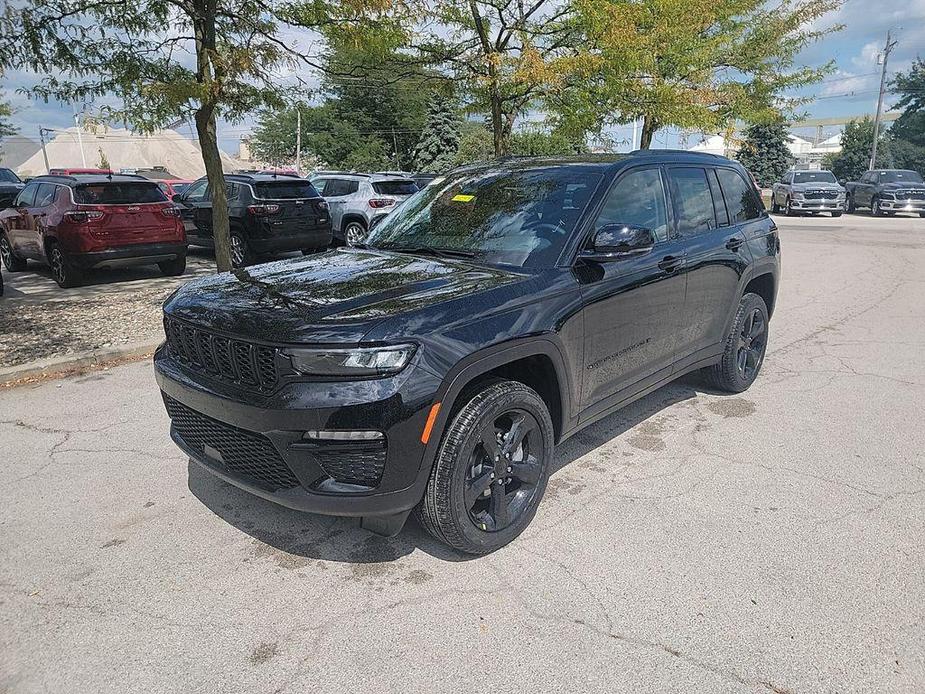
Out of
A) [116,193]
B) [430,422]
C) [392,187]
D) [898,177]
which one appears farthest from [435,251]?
[898,177]

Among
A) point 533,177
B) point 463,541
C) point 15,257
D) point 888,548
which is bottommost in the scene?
point 888,548

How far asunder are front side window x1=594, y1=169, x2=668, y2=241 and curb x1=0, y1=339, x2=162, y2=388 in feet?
16.3

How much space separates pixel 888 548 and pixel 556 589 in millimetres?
1633

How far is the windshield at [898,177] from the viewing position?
2566 centimetres

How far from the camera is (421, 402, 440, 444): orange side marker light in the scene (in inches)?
107

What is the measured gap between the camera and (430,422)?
107 inches

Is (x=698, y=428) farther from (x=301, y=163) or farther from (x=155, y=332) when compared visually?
(x=301, y=163)

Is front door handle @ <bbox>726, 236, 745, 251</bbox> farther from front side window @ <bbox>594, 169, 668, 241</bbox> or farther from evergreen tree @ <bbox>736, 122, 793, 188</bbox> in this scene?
evergreen tree @ <bbox>736, 122, 793, 188</bbox>

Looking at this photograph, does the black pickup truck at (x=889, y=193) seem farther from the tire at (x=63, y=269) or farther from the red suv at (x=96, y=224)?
the tire at (x=63, y=269)

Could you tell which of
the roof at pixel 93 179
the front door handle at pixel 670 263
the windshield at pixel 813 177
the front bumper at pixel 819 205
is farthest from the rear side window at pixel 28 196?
the windshield at pixel 813 177

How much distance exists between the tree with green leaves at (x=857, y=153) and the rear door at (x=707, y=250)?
55512 mm

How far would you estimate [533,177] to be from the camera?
4043 millimetres

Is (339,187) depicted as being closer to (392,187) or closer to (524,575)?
(392,187)

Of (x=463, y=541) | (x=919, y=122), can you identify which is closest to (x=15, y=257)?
(x=463, y=541)
